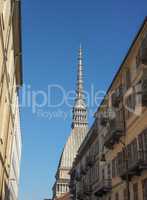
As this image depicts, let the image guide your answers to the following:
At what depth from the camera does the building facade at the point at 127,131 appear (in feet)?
95.7

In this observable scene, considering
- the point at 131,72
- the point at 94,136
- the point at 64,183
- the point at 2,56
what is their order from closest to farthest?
the point at 2,56 → the point at 131,72 → the point at 94,136 → the point at 64,183

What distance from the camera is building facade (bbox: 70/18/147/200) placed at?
29.2 m

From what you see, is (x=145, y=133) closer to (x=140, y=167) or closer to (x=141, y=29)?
(x=140, y=167)

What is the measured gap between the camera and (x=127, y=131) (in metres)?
34.0

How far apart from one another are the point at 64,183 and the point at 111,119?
11910 cm

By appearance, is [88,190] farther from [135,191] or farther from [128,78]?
[128,78]

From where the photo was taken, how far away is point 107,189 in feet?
131

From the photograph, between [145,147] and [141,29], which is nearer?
[145,147]

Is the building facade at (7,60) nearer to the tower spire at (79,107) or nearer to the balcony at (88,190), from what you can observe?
the balcony at (88,190)

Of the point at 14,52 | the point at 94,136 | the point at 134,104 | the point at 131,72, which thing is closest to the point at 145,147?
the point at 134,104

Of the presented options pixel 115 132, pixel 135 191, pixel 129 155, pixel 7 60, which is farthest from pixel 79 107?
pixel 7 60

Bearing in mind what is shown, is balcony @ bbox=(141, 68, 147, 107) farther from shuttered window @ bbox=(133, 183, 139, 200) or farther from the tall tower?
the tall tower

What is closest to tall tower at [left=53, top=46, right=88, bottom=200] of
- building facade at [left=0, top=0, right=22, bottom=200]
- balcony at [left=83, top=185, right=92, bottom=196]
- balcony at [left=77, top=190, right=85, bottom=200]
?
balcony at [left=77, top=190, right=85, bottom=200]

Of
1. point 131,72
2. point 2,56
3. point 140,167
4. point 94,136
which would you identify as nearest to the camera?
point 2,56
